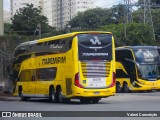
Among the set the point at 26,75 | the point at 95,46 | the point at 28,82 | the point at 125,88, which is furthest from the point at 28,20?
the point at 95,46

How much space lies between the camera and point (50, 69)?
1147 inches

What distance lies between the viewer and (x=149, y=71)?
1620 inches

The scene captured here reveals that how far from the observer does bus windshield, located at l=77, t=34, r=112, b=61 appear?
26641 mm

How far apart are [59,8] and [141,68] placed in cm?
5241

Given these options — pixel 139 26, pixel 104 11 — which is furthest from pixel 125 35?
pixel 104 11

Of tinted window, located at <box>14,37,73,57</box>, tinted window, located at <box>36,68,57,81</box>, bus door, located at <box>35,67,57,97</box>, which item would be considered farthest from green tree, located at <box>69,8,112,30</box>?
tinted window, located at <box>36,68,57,81</box>

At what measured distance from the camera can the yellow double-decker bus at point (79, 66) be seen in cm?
2661

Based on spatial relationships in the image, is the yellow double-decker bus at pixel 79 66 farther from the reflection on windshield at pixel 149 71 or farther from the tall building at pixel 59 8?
the tall building at pixel 59 8

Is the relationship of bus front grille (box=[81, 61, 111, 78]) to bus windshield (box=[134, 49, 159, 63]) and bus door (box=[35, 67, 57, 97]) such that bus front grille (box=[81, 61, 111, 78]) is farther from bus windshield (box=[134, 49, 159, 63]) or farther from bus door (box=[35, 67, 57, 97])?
bus windshield (box=[134, 49, 159, 63])

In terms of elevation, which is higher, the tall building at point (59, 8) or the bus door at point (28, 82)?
the tall building at point (59, 8)

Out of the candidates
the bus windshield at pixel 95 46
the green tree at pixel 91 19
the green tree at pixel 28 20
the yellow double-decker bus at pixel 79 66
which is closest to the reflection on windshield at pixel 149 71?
the yellow double-decker bus at pixel 79 66

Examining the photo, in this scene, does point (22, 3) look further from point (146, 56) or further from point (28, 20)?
point (146, 56)

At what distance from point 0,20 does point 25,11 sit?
22.3 m

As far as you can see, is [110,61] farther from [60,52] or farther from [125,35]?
[125,35]
